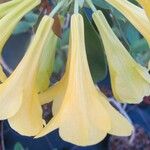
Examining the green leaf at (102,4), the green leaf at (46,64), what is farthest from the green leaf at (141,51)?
the green leaf at (46,64)

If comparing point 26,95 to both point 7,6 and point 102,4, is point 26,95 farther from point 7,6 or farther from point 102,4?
Answer: point 102,4

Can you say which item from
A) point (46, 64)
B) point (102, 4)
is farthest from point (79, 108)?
point (102, 4)

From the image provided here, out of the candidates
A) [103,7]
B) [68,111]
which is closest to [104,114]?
[68,111]

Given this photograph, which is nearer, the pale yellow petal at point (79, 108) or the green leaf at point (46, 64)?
the pale yellow petal at point (79, 108)

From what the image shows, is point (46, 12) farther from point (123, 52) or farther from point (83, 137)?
point (83, 137)

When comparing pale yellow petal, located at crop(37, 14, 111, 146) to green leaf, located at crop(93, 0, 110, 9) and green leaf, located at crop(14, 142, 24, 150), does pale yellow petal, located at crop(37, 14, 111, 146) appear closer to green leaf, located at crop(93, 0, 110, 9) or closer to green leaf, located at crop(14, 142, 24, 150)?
green leaf, located at crop(93, 0, 110, 9)

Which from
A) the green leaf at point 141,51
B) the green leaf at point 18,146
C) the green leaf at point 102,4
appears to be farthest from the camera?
the green leaf at point 18,146

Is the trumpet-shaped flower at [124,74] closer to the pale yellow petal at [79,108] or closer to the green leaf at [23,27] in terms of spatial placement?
the pale yellow petal at [79,108]
